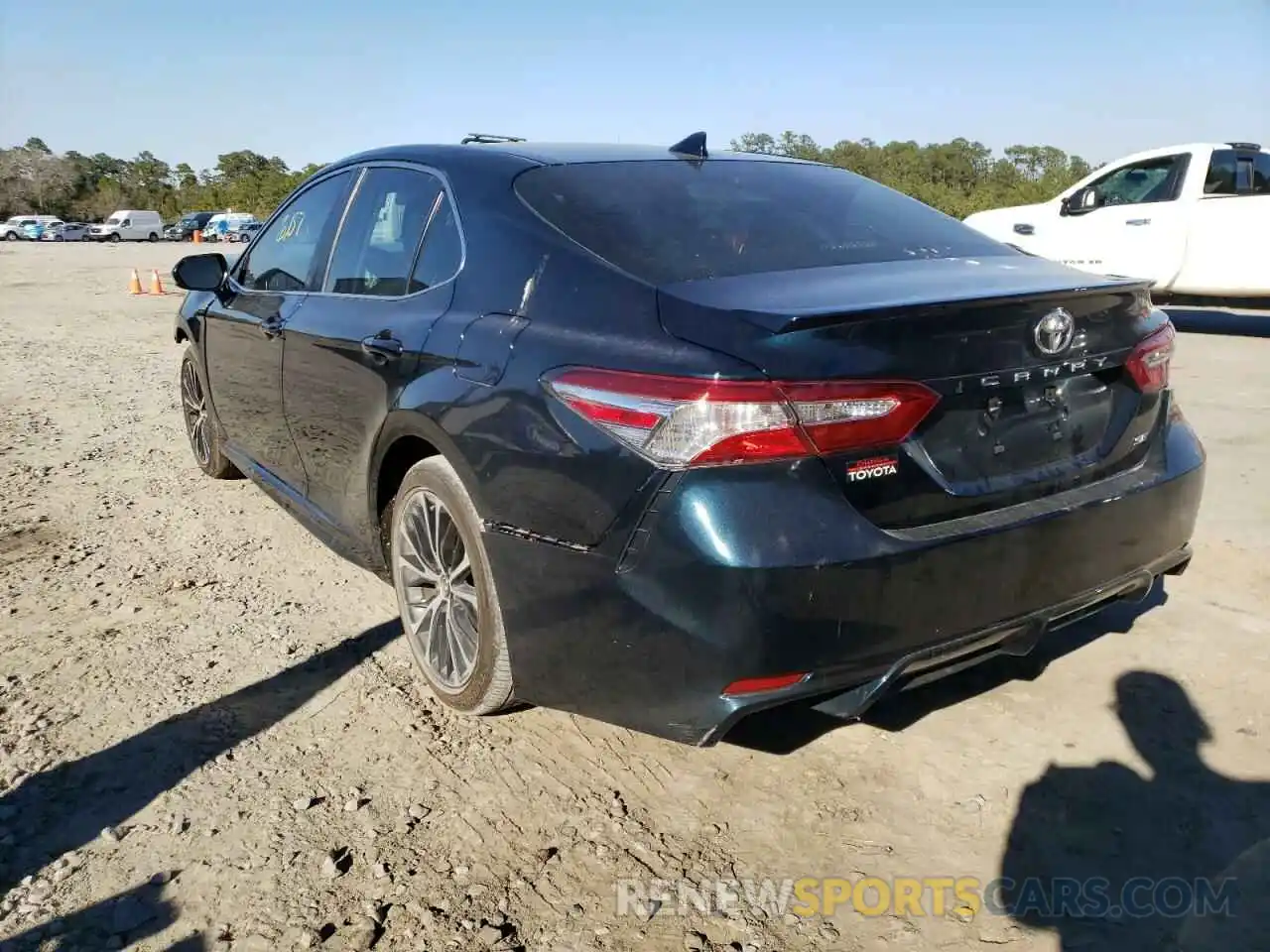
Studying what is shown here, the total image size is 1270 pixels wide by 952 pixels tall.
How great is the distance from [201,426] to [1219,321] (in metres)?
11.0

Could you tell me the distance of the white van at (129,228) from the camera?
179 feet

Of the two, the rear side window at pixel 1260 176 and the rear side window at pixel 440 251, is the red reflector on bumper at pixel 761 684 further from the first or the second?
the rear side window at pixel 1260 176

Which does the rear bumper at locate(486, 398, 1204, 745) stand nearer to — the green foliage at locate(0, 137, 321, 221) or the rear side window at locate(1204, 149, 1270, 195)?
the rear side window at locate(1204, 149, 1270, 195)

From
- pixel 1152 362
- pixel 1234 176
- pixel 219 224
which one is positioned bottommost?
pixel 219 224

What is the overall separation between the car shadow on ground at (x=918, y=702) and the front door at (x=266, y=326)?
209 cm

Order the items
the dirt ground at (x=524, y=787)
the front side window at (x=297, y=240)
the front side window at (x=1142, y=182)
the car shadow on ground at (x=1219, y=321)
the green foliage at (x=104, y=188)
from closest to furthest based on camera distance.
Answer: the dirt ground at (x=524, y=787) → the front side window at (x=297, y=240) → the front side window at (x=1142, y=182) → the car shadow on ground at (x=1219, y=321) → the green foliage at (x=104, y=188)

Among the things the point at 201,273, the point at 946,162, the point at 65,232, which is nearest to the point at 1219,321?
the point at 201,273

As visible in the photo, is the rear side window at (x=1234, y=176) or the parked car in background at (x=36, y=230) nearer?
the rear side window at (x=1234, y=176)

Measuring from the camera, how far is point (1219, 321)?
11672mm

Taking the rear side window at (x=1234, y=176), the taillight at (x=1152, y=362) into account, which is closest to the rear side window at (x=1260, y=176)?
the rear side window at (x=1234, y=176)

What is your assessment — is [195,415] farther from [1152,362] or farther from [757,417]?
[1152,362]

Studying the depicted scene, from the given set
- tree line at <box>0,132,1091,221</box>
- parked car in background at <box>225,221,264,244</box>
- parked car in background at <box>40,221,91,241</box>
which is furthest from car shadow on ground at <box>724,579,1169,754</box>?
parked car in background at <box>40,221,91,241</box>

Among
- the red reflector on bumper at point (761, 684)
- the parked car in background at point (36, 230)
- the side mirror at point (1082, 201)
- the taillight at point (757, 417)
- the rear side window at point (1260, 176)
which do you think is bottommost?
the parked car in background at point (36, 230)

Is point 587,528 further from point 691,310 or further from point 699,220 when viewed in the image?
point 699,220
